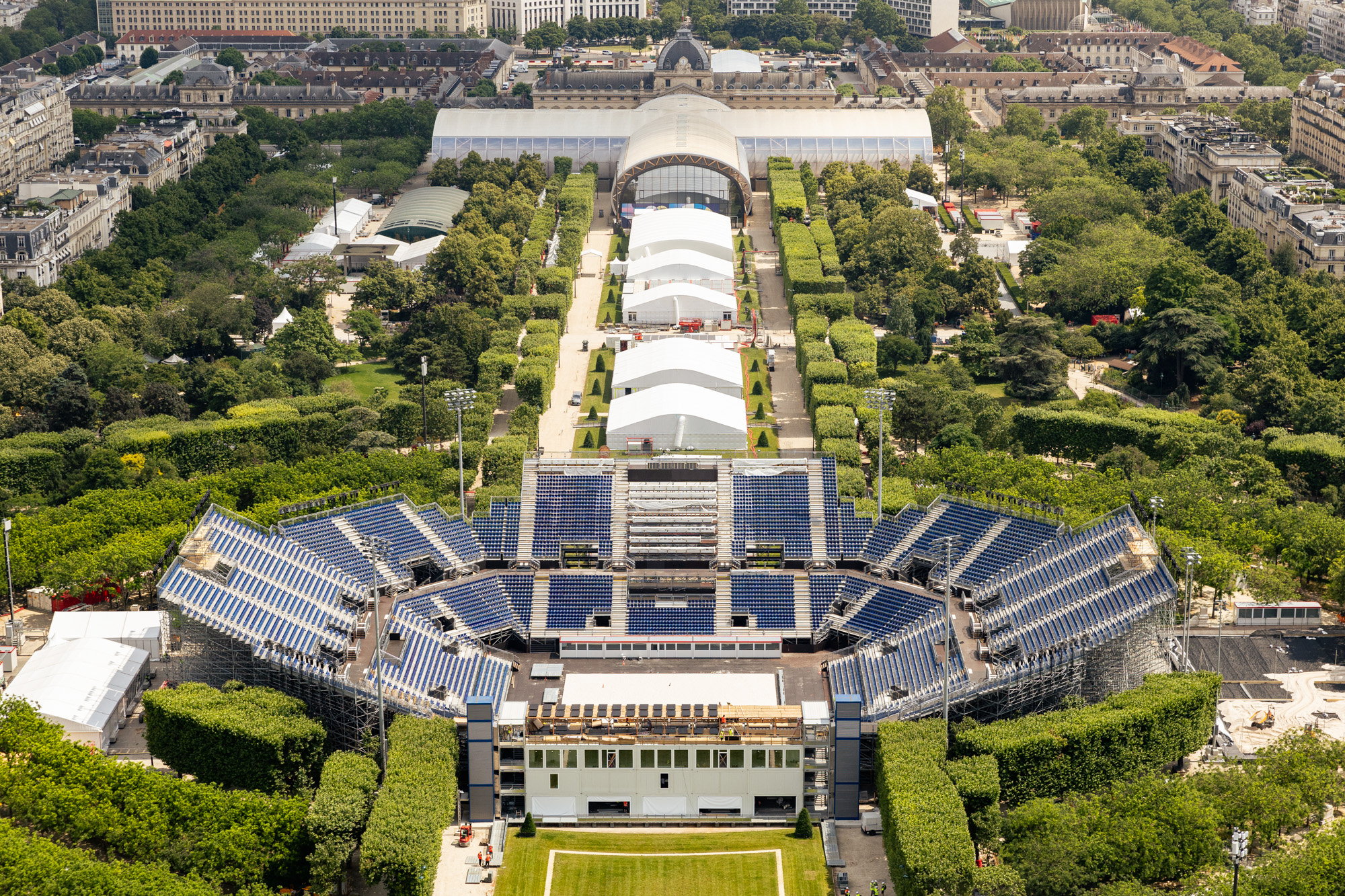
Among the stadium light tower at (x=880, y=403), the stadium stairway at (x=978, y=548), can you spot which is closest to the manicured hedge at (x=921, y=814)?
the stadium stairway at (x=978, y=548)

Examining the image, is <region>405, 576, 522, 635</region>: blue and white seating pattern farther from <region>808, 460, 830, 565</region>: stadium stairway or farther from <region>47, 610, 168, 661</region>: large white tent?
<region>808, 460, 830, 565</region>: stadium stairway

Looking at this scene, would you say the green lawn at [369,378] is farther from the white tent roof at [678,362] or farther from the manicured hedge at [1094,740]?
the manicured hedge at [1094,740]

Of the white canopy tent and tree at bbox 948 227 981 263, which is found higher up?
tree at bbox 948 227 981 263

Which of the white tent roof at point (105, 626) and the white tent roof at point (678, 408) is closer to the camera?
the white tent roof at point (105, 626)

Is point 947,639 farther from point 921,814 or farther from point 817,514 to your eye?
point 817,514

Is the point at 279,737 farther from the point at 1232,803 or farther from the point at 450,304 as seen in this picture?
A: the point at 450,304

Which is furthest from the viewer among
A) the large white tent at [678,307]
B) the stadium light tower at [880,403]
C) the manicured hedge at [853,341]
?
the large white tent at [678,307]

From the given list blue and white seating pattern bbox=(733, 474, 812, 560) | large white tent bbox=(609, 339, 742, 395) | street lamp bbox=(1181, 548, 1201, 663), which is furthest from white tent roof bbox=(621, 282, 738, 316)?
street lamp bbox=(1181, 548, 1201, 663)
